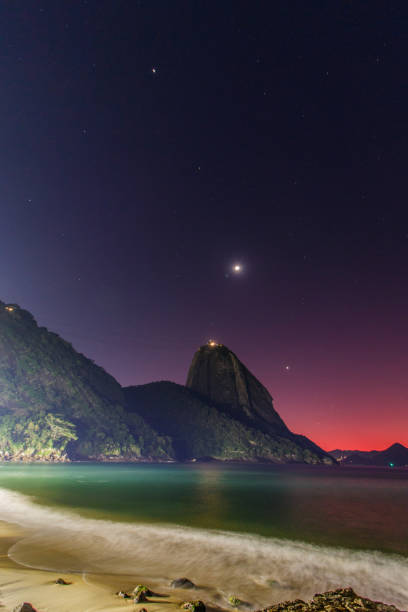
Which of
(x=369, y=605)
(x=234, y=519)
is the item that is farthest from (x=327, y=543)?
(x=369, y=605)

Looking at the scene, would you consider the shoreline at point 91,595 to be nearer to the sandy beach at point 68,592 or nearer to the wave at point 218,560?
the sandy beach at point 68,592

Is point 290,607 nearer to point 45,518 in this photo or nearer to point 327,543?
point 327,543

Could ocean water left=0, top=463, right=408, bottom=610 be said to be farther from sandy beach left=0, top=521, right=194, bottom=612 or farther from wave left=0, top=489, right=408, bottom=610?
sandy beach left=0, top=521, right=194, bottom=612

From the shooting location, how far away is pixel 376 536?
77.7 ft

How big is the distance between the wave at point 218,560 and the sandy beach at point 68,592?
1.23 meters

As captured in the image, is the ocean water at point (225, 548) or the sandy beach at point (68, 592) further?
the ocean water at point (225, 548)

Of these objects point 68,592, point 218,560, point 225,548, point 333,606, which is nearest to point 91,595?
point 68,592

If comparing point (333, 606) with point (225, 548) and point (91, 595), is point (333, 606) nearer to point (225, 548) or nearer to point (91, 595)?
point (91, 595)

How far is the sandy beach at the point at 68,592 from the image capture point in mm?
8414

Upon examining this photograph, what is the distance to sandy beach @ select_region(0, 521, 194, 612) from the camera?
331 inches

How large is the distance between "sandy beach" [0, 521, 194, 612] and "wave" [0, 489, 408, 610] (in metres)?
1.23

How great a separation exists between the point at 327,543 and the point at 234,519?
10524mm

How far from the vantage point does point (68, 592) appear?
954 centimetres

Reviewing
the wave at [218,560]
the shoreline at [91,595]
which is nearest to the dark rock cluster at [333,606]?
the shoreline at [91,595]
